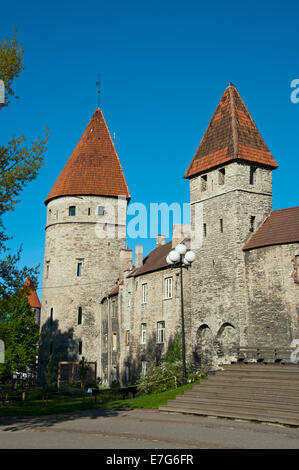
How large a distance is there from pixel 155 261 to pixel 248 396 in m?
22.1

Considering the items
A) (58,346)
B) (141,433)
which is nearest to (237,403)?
(141,433)

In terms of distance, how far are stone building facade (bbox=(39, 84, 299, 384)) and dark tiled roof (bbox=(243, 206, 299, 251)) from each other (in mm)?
82

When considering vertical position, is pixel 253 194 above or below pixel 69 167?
below

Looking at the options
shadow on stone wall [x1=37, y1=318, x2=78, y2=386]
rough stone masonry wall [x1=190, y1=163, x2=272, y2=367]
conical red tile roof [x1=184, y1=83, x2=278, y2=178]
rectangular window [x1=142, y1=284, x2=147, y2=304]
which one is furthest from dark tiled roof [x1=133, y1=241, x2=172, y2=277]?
shadow on stone wall [x1=37, y1=318, x2=78, y2=386]

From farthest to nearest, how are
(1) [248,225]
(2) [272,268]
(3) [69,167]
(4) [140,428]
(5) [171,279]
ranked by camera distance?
(3) [69,167]
(5) [171,279]
(1) [248,225]
(2) [272,268]
(4) [140,428]

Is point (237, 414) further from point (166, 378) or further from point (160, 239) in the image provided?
point (160, 239)

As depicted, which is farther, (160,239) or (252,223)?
(160,239)

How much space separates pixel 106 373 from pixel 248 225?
20951 millimetres

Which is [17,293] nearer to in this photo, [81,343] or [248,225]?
[248,225]

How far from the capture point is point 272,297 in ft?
82.7

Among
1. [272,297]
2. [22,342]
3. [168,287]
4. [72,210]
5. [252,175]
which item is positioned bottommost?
[22,342]

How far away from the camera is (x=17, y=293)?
1384 centimetres

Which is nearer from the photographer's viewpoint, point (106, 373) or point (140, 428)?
point (140, 428)
